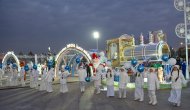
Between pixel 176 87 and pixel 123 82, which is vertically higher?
pixel 123 82

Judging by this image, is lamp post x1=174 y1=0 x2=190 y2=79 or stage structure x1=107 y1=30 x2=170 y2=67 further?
stage structure x1=107 y1=30 x2=170 y2=67

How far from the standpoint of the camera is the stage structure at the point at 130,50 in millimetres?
31875

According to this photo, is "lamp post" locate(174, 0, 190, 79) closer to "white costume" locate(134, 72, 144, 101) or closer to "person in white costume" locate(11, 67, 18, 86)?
"white costume" locate(134, 72, 144, 101)

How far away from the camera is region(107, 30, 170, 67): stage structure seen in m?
31.9

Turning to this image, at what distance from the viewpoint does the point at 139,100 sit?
16.0 m

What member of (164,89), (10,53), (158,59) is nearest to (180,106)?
(164,89)

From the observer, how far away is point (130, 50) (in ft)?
109

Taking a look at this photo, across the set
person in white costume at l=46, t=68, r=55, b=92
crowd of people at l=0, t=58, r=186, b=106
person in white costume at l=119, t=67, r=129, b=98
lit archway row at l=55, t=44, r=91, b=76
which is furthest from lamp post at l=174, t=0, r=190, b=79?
person in white costume at l=119, t=67, r=129, b=98

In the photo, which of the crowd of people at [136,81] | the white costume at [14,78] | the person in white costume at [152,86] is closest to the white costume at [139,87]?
the crowd of people at [136,81]

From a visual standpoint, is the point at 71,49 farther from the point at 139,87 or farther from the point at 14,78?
the point at 139,87

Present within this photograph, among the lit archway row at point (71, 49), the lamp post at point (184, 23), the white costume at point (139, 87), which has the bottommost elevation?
the white costume at point (139, 87)

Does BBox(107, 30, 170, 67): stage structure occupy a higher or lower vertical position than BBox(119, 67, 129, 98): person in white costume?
higher

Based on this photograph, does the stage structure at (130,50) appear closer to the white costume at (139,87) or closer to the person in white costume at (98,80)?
the person in white costume at (98,80)

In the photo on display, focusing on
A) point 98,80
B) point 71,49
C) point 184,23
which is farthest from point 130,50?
point 98,80
